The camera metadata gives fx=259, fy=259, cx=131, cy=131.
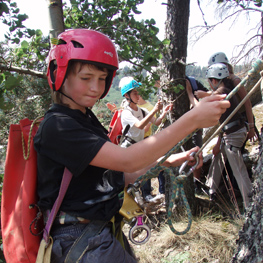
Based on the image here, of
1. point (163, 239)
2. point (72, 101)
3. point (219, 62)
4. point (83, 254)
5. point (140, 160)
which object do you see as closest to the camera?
point (140, 160)

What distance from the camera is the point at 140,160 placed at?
1.42 m

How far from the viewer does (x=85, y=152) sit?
141 centimetres

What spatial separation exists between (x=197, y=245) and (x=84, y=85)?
2.95 metres

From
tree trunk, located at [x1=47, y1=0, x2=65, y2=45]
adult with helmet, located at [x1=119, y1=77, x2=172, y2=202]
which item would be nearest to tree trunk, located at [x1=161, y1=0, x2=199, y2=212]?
adult with helmet, located at [x1=119, y1=77, x2=172, y2=202]

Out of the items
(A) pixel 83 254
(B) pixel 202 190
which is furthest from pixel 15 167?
(B) pixel 202 190

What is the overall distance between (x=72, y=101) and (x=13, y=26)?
127cm

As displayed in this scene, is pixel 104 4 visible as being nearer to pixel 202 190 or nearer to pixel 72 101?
pixel 72 101

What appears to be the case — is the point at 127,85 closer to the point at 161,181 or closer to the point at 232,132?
the point at 232,132

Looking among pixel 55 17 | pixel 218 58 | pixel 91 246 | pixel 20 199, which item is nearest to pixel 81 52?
pixel 20 199

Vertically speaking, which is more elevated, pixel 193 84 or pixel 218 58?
pixel 218 58

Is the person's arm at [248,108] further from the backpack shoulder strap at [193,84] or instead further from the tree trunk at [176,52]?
the tree trunk at [176,52]

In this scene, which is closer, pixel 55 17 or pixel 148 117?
pixel 55 17

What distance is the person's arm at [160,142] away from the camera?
1.40m

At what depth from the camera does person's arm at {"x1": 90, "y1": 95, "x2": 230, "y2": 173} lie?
1.40 meters
